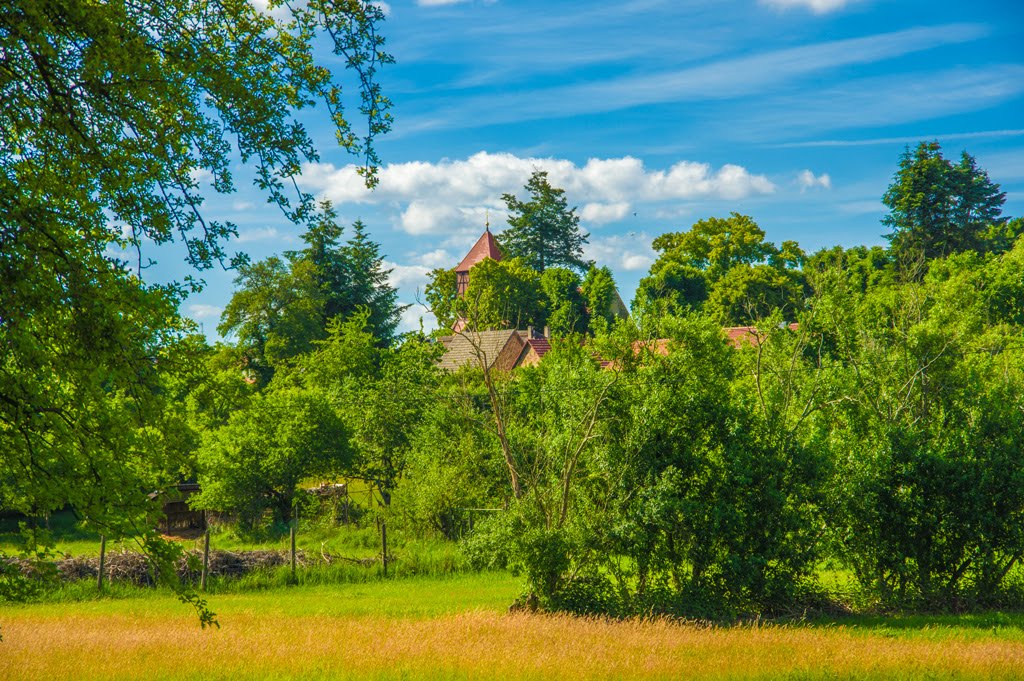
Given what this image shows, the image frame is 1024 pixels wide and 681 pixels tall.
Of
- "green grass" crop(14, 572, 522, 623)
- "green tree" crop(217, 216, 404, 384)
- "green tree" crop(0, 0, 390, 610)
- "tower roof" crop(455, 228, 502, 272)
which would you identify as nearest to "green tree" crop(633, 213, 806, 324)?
"green tree" crop(217, 216, 404, 384)

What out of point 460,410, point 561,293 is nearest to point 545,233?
point 561,293

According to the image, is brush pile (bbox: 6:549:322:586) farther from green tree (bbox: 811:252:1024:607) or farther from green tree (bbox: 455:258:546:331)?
green tree (bbox: 455:258:546:331)

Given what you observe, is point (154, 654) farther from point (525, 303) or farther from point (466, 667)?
point (525, 303)

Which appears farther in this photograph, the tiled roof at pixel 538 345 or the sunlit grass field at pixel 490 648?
the tiled roof at pixel 538 345

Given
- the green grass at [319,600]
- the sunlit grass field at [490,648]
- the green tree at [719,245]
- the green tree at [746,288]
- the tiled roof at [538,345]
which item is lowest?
the green grass at [319,600]

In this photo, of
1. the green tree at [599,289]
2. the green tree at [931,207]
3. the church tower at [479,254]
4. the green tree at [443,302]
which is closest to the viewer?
the green tree at [443,302]

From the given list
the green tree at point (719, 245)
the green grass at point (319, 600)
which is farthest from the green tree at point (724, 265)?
the green grass at point (319, 600)

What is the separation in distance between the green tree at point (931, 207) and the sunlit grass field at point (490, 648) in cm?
6263

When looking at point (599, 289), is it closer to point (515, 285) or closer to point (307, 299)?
point (515, 285)

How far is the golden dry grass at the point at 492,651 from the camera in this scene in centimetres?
1323

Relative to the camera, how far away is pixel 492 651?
14289 mm

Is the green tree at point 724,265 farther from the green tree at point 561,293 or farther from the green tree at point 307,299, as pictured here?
the green tree at point 307,299

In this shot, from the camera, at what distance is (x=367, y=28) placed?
1066cm

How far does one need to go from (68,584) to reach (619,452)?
15633 mm
